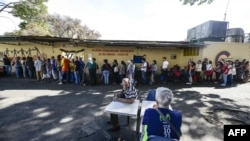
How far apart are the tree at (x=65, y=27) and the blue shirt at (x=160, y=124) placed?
3089 centimetres

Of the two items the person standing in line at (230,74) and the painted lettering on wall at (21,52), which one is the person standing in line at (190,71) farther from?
the painted lettering on wall at (21,52)

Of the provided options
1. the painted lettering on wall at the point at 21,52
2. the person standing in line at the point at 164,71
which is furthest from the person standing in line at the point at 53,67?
the person standing in line at the point at 164,71

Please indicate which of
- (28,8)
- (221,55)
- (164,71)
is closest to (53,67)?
(164,71)

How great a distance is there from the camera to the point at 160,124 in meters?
2.43

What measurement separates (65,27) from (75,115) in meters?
28.9

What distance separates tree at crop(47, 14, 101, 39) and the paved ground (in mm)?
24477

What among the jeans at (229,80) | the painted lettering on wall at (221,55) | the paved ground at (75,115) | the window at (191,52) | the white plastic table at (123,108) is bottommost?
the paved ground at (75,115)

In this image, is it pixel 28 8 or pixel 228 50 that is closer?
pixel 228 50

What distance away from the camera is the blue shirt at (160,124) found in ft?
7.95

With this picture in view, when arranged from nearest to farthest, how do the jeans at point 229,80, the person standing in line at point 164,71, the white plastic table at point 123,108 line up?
the white plastic table at point 123,108 → the jeans at point 229,80 → the person standing in line at point 164,71

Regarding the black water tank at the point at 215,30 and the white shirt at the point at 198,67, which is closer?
the white shirt at the point at 198,67

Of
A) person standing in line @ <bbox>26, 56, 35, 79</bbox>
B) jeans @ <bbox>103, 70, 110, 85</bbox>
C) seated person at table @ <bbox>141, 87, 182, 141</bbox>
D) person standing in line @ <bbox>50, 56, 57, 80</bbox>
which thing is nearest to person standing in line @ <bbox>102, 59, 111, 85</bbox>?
jeans @ <bbox>103, 70, 110, 85</bbox>

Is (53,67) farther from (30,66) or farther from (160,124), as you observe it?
(160,124)

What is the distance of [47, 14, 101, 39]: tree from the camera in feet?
100
